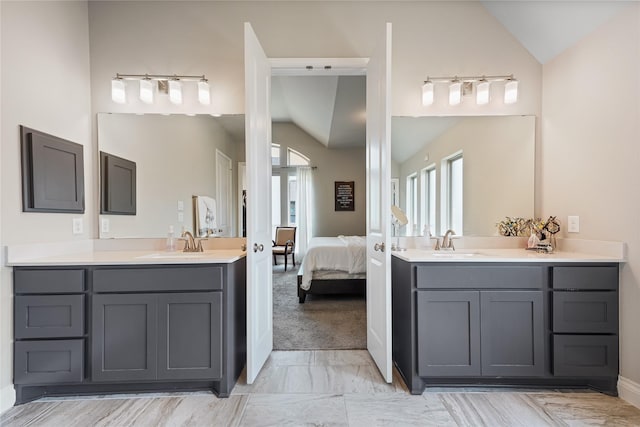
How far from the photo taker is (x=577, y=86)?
7.32 ft

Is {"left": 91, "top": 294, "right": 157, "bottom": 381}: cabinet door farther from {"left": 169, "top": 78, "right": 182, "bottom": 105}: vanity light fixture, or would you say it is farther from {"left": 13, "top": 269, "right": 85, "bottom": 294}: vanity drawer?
{"left": 169, "top": 78, "right": 182, "bottom": 105}: vanity light fixture

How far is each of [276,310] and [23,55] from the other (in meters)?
3.08

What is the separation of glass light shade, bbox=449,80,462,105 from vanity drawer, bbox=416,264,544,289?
1346 millimetres

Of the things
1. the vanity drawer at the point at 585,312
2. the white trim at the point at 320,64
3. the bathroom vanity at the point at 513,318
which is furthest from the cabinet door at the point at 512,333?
the white trim at the point at 320,64

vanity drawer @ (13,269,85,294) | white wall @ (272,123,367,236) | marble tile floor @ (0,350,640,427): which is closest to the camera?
marble tile floor @ (0,350,640,427)

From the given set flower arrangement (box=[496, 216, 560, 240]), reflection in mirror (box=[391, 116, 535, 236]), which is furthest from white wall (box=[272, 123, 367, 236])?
flower arrangement (box=[496, 216, 560, 240])

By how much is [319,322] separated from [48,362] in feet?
7.08

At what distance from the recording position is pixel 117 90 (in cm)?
244

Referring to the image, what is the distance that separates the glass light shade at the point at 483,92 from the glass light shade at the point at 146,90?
2.59 m

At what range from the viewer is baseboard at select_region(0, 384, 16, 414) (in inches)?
70.7

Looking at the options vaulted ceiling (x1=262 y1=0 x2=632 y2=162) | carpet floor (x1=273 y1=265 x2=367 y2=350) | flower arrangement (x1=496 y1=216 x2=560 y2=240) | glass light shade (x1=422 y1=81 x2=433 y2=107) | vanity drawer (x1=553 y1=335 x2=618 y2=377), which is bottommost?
carpet floor (x1=273 y1=265 x2=367 y2=350)

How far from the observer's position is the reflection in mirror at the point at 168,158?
251 centimetres

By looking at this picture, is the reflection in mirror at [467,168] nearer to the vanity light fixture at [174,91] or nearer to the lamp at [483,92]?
the lamp at [483,92]

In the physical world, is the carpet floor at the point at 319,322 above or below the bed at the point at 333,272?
below
